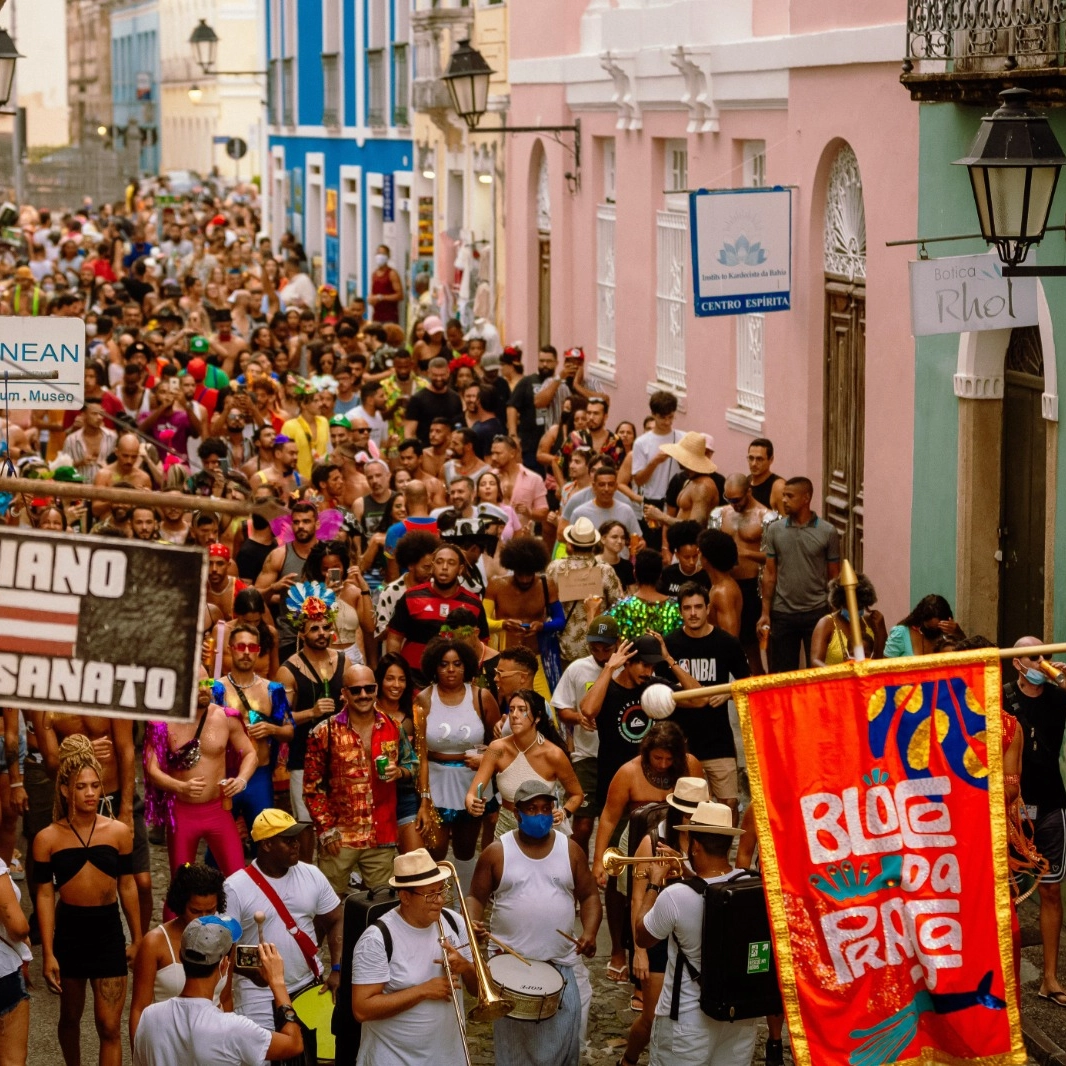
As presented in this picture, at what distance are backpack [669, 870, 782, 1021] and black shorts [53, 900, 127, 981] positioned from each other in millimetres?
2568

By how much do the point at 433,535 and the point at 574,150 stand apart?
11967 millimetres

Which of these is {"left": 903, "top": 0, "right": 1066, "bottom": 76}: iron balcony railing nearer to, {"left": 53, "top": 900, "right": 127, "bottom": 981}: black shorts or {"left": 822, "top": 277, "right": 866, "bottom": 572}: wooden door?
{"left": 822, "top": 277, "right": 866, "bottom": 572}: wooden door

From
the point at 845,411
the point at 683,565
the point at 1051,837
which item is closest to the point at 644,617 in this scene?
the point at 683,565

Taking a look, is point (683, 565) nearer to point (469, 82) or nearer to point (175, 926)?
point (175, 926)

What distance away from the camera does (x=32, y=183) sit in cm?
6569

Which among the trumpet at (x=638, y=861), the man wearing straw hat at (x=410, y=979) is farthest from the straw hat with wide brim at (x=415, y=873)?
the trumpet at (x=638, y=861)

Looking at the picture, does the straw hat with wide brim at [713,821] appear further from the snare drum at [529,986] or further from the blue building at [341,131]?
the blue building at [341,131]

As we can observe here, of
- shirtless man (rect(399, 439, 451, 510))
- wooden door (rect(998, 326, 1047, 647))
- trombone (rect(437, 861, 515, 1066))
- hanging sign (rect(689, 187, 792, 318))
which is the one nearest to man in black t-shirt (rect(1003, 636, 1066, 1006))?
wooden door (rect(998, 326, 1047, 647))

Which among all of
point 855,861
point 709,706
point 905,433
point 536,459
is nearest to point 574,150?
point 536,459

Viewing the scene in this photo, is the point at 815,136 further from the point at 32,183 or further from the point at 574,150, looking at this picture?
the point at 32,183

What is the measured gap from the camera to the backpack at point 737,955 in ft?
25.5

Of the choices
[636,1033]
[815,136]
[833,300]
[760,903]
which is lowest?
[636,1033]

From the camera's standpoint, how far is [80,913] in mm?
8977

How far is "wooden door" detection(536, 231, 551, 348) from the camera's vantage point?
25781mm
